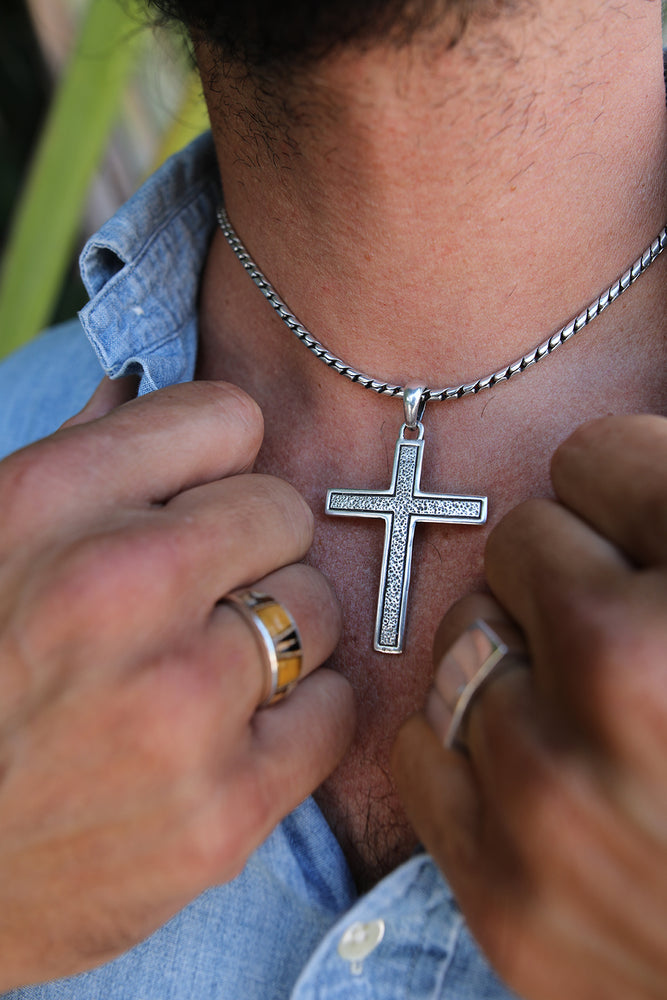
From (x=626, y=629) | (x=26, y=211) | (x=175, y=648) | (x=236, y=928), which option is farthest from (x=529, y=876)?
(x=26, y=211)

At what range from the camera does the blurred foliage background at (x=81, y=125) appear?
1.88 m

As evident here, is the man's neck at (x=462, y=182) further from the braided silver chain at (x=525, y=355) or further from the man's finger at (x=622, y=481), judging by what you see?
the man's finger at (x=622, y=481)

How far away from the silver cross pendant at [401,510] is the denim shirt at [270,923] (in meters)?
0.22

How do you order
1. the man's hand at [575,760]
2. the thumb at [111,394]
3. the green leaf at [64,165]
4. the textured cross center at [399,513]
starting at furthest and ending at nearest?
the green leaf at [64,165] → the thumb at [111,394] → the textured cross center at [399,513] → the man's hand at [575,760]

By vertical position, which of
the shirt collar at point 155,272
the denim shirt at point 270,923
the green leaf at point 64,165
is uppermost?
the green leaf at point 64,165

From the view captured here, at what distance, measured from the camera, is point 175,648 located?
0.59 m

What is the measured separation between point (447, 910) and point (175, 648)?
37 cm

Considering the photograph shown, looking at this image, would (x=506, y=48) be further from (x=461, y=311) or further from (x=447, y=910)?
(x=447, y=910)

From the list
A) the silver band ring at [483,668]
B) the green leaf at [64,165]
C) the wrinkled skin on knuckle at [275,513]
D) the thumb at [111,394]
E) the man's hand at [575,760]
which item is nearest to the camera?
the man's hand at [575,760]

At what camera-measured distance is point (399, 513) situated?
0.88 meters

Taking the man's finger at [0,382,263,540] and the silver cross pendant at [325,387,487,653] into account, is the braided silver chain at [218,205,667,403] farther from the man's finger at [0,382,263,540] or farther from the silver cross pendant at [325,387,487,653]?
the man's finger at [0,382,263,540]

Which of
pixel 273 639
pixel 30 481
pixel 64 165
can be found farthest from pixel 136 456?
pixel 64 165

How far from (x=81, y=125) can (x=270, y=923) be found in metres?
1.91

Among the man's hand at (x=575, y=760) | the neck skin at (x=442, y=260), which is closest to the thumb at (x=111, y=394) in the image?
the neck skin at (x=442, y=260)
